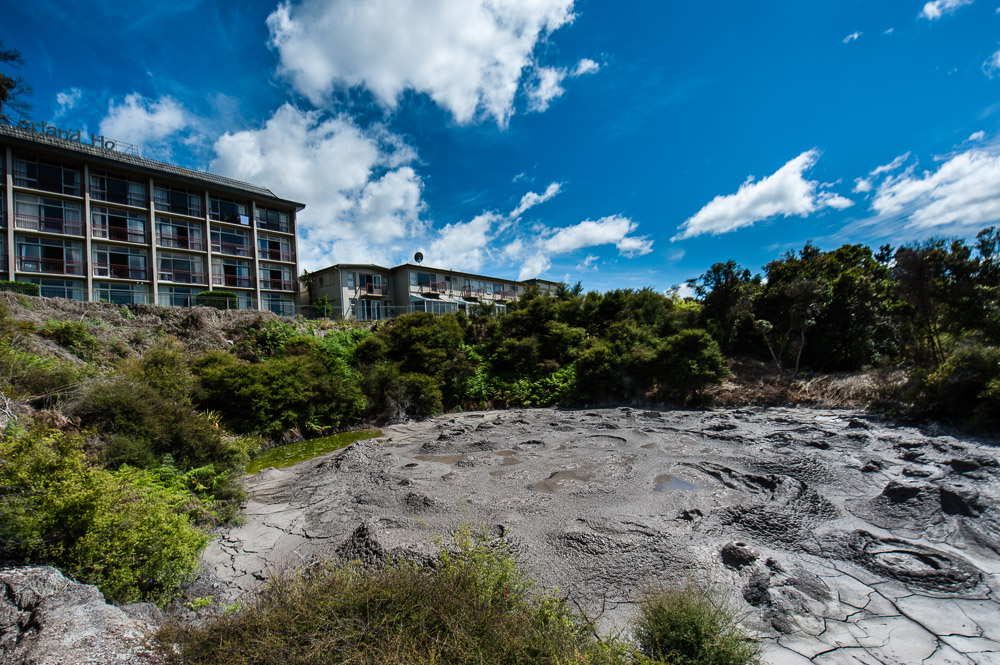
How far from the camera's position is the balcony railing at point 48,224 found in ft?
70.8

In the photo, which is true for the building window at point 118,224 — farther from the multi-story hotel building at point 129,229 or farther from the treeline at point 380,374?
the treeline at point 380,374

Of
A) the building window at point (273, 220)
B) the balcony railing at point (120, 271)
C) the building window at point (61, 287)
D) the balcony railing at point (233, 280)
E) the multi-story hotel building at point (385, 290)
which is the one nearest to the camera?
the building window at point (61, 287)

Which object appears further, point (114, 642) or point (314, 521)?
point (314, 521)

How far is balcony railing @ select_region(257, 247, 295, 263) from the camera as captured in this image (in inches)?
1171

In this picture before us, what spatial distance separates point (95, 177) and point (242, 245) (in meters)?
8.32

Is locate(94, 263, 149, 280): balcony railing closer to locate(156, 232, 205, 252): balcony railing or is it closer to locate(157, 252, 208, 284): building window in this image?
locate(157, 252, 208, 284): building window

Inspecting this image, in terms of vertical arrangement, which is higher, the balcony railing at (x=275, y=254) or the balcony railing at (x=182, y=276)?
the balcony railing at (x=275, y=254)

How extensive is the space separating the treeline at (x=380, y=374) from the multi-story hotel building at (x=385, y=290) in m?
11.7

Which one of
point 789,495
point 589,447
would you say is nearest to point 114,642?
point 789,495

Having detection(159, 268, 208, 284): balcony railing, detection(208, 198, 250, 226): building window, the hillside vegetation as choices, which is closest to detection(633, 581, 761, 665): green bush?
the hillside vegetation

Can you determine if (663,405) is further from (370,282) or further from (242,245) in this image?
(242,245)

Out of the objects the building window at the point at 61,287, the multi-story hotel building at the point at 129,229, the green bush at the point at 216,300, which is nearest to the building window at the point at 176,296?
the multi-story hotel building at the point at 129,229

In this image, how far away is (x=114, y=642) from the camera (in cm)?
314

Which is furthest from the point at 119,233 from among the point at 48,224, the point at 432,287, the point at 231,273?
the point at 432,287
